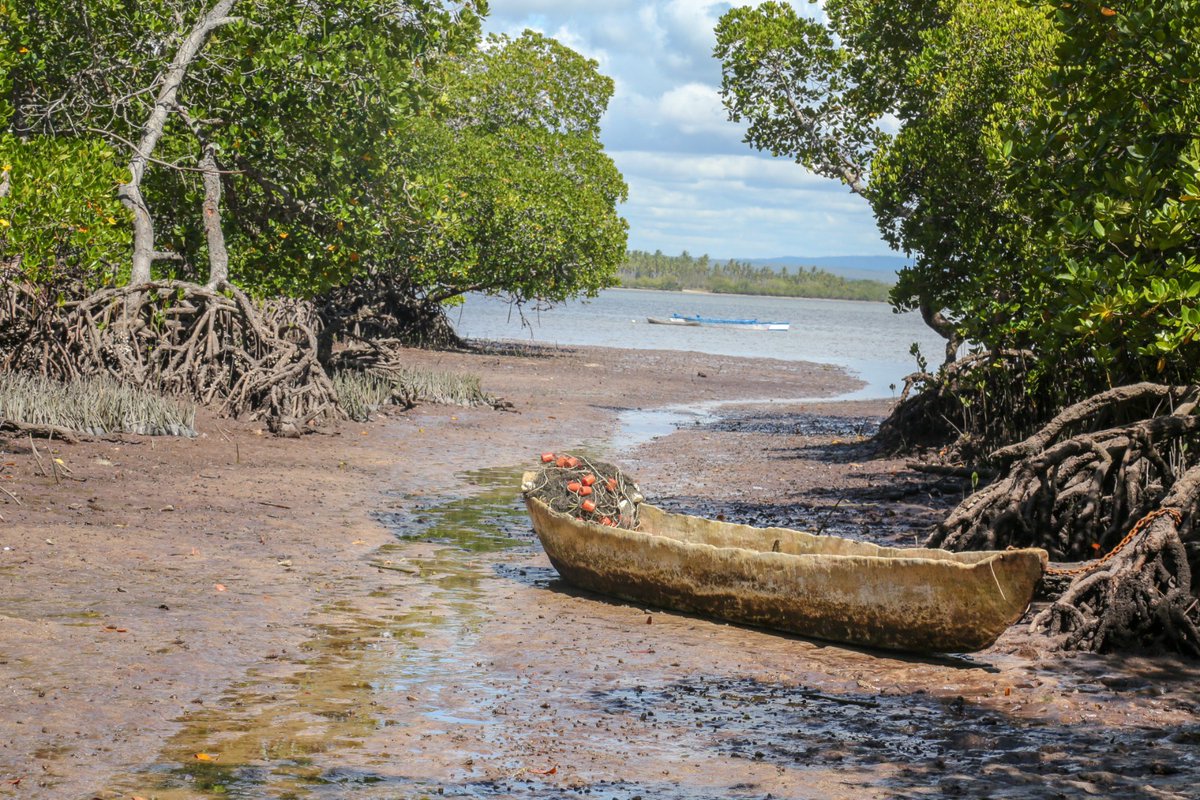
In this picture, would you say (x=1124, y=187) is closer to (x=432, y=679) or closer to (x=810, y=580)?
(x=810, y=580)

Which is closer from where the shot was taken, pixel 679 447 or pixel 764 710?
pixel 764 710

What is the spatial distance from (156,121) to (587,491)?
1030cm

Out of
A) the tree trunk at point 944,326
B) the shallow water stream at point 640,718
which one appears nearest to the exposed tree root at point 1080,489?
the shallow water stream at point 640,718

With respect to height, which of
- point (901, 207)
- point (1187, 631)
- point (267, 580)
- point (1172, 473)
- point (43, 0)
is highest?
point (43, 0)

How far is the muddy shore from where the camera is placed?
262 inches

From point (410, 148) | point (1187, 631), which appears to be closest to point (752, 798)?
point (1187, 631)

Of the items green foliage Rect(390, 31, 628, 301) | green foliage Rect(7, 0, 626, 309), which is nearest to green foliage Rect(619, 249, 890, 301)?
green foliage Rect(390, 31, 628, 301)

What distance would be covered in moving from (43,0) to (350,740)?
14081 millimetres

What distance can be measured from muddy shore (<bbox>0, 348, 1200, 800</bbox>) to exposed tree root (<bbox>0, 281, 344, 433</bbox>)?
277 centimetres

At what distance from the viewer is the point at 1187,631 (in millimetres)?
8875

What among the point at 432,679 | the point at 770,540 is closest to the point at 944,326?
the point at 770,540

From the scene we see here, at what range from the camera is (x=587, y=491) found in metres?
11.5

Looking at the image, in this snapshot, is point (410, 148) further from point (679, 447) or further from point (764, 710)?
point (764, 710)

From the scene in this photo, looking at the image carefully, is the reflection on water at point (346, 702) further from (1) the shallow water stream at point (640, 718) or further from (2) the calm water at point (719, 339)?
(2) the calm water at point (719, 339)
